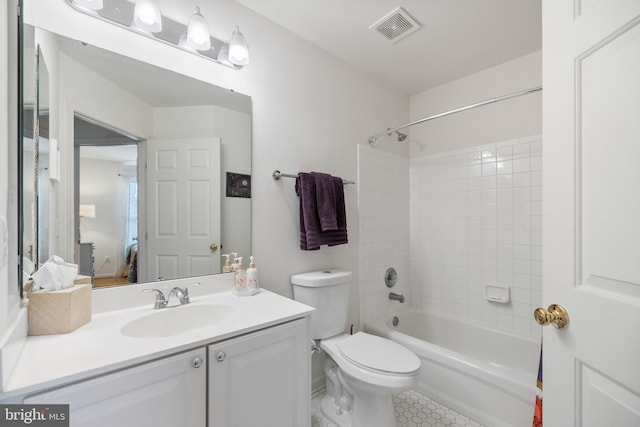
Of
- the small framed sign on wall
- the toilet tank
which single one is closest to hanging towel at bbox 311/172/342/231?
the toilet tank

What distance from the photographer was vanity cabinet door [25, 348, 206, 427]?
27.8 inches

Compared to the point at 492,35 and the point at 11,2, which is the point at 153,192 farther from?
the point at 492,35

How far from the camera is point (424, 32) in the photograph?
5.83 ft

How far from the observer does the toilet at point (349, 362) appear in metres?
1.31

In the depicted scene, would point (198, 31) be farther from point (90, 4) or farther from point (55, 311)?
point (55, 311)

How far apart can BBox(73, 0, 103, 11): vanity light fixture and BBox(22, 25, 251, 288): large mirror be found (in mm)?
142

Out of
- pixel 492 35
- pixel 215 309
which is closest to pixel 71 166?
pixel 215 309

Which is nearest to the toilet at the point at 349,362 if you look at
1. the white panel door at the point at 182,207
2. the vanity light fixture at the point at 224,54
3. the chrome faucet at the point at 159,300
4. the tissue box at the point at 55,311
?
the white panel door at the point at 182,207

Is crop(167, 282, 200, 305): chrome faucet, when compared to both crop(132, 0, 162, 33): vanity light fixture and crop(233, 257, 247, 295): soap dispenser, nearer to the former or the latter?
crop(233, 257, 247, 295): soap dispenser

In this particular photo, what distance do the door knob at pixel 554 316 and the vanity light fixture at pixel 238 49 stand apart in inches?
63.3

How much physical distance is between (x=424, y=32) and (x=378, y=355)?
6.43 feet

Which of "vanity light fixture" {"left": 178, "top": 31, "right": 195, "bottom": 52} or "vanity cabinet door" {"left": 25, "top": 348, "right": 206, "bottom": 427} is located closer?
"vanity cabinet door" {"left": 25, "top": 348, "right": 206, "bottom": 427}

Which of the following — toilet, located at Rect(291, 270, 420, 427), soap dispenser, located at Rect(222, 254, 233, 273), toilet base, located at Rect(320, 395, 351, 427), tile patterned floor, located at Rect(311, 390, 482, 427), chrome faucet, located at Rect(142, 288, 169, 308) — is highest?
soap dispenser, located at Rect(222, 254, 233, 273)

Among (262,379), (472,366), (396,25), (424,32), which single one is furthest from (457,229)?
(262,379)
